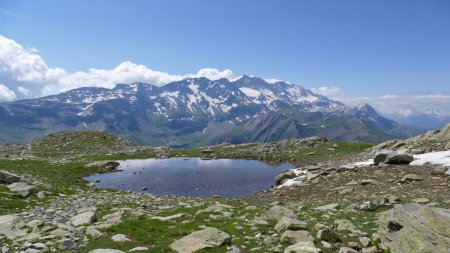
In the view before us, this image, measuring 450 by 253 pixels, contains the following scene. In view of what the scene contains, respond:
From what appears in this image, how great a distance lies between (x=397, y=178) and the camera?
39906mm

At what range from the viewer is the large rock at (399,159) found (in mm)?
47938

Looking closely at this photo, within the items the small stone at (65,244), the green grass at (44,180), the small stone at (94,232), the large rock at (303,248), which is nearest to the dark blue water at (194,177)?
the green grass at (44,180)

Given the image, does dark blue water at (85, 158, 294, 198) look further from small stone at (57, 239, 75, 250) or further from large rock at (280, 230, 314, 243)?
small stone at (57, 239, 75, 250)

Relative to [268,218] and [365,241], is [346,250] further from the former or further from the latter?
[268,218]

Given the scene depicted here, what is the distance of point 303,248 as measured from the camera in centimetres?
1720

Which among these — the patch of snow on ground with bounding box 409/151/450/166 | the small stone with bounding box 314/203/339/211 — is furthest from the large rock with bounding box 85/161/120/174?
the patch of snow on ground with bounding box 409/151/450/166

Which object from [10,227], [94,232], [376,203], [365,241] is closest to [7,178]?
[10,227]

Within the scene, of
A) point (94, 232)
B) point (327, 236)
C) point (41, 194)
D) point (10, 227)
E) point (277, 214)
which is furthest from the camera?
point (41, 194)

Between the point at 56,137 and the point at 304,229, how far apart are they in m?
105

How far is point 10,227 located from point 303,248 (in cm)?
1797

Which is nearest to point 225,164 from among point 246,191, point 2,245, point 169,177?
point 169,177

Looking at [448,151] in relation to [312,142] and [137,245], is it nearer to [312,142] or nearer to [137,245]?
[312,142]

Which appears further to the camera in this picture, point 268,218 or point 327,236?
point 268,218

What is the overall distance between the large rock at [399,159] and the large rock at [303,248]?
35.9 meters
